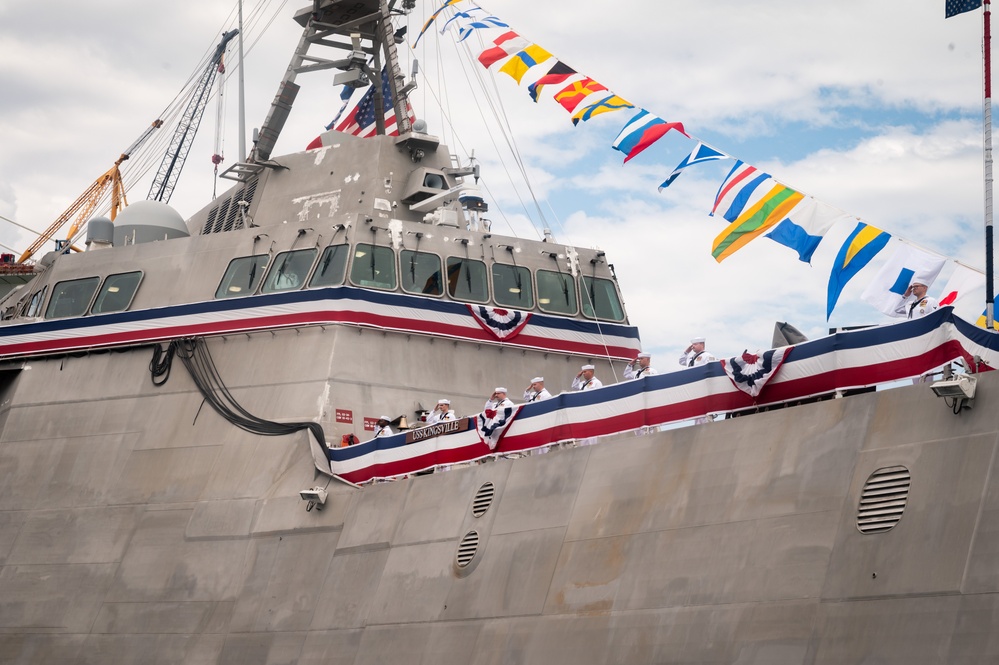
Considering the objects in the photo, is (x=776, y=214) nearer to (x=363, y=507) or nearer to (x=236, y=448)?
(x=363, y=507)

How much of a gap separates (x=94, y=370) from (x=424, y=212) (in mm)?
6121

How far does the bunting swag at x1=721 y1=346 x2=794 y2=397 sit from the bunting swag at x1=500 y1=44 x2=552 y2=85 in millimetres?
7832

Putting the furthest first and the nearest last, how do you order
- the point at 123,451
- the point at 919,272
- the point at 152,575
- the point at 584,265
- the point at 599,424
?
the point at 584,265 → the point at 123,451 → the point at 152,575 → the point at 599,424 → the point at 919,272

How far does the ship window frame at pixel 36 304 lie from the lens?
21.4 meters

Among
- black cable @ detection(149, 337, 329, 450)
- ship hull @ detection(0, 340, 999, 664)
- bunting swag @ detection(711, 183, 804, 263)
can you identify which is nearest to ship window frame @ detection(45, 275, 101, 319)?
ship hull @ detection(0, 340, 999, 664)

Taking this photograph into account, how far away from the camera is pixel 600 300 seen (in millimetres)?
20453

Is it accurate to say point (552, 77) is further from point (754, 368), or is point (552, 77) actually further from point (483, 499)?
point (754, 368)

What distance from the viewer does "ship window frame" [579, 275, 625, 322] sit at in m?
20.2

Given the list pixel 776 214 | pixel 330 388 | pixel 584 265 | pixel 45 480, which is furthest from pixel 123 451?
pixel 776 214

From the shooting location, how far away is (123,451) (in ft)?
62.2

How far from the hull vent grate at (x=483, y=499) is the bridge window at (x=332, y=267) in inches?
202

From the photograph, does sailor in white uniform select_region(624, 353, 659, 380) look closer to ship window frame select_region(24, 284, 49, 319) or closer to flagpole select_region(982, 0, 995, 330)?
flagpole select_region(982, 0, 995, 330)

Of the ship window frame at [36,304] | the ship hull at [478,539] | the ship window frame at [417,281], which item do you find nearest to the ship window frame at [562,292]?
the ship window frame at [417,281]

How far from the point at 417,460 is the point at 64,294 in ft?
28.5
